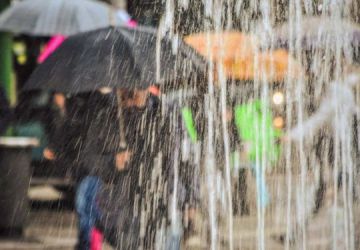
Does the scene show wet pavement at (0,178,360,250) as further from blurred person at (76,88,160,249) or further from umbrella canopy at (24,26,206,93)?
umbrella canopy at (24,26,206,93)

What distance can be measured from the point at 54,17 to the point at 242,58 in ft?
7.15

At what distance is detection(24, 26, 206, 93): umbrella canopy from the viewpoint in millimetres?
4918

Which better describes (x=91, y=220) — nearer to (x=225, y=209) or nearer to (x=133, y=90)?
(x=133, y=90)

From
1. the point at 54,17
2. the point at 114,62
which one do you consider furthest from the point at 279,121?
the point at 114,62

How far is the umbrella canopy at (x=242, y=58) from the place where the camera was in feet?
26.8

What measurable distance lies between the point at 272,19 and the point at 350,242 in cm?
574

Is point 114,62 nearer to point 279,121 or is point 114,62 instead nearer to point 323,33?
point 323,33

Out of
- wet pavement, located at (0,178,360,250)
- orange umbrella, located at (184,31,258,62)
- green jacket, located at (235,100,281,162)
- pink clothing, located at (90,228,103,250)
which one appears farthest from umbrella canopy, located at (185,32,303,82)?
pink clothing, located at (90,228,103,250)

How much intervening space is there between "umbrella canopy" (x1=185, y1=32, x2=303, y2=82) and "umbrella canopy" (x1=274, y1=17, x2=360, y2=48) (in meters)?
0.24

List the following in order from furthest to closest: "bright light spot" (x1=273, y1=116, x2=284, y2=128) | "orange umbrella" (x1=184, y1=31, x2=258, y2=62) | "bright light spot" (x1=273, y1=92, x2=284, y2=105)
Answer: "bright light spot" (x1=273, y1=92, x2=284, y2=105), "bright light spot" (x1=273, y1=116, x2=284, y2=128), "orange umbrella" (x1=184, y1=31, x2=258, y2=62)

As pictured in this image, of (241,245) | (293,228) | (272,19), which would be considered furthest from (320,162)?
(272,19)

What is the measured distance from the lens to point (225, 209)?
28.6 feet

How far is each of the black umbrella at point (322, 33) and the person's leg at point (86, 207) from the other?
4.13 metres

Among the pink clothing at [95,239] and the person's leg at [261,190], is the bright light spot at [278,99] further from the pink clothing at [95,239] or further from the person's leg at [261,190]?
the pink clothing at [95,239]
